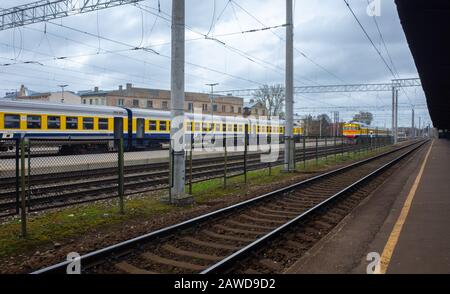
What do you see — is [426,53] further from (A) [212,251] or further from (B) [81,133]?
(B) [81,133]

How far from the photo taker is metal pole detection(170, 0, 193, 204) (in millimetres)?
10625

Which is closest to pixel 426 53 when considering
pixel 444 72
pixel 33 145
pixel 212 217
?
pixel 444 72

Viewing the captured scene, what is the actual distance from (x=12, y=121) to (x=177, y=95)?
1183 cm

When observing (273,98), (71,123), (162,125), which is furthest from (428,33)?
(273,98)

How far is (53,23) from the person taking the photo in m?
19.5

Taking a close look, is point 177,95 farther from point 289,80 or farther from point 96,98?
point 96,98

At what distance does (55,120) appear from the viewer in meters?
21.4

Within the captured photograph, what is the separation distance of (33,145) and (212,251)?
12.6ft

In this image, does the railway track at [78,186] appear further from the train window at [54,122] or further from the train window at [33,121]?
the train window at [54,122]

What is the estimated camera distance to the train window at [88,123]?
23198 mm

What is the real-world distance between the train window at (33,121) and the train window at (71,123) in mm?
1892

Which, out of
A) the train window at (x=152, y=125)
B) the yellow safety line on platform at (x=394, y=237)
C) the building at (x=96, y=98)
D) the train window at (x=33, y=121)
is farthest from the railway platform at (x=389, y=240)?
the building at (x=96, y=98)

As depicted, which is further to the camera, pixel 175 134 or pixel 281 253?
pixel 175 134
